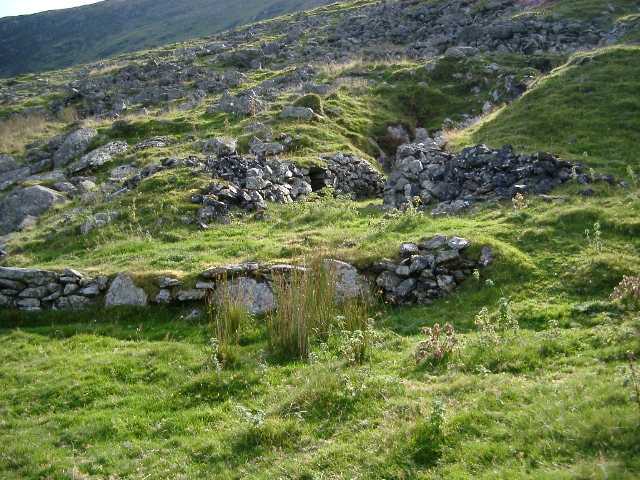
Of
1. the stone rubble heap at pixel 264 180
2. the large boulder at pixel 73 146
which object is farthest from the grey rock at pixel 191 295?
the large boulder at pixel 73 146

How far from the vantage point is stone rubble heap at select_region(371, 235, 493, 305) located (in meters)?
14.2

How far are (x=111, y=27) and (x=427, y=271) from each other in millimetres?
168243

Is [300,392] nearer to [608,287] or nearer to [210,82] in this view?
[608,287]

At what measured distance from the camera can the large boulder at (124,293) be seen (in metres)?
15.7

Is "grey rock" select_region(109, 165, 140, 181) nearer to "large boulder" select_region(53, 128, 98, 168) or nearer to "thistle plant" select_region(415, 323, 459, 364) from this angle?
"large boulder" select_region(53, 128, 98, 168)

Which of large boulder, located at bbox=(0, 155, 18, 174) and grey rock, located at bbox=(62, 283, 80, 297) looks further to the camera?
large boulder, located at bbox=(0, 155, 18, 174)

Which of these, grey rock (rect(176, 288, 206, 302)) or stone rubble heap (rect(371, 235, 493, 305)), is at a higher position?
grey rock (rect(176, 288, 206, 302))

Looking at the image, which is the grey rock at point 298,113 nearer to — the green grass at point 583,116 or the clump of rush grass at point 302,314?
the green grass at point 583,116

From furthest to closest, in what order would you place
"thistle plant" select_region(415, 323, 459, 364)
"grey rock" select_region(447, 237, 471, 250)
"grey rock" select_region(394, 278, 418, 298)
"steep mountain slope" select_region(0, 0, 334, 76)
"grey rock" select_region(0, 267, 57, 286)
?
"steep mountain slope" select_region(0, 0, 334, 76) < "grey rock" select_region(0, 267, 57, 286) < "grey rock" select_region(447, 237, 471, 250) < "grey rock" select_region(394, 278, 418, 298) < "thistle plant" select_region(415, 323, 459, 364)

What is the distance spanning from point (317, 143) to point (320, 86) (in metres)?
9.81

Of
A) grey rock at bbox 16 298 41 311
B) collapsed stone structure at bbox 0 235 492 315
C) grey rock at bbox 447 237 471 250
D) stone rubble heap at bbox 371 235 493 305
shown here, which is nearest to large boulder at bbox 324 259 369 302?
collapsed stone structure at bbox 0 235 492 315

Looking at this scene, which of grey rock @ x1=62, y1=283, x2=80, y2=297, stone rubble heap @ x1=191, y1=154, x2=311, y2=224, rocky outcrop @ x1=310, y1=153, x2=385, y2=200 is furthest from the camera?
rocky outcrop @ x1=310, y1=153, x2=385, y2=200

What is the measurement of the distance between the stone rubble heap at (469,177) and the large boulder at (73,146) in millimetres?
18531

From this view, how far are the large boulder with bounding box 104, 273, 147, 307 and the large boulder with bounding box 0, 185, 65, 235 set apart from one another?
1088 centimetres
